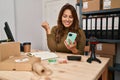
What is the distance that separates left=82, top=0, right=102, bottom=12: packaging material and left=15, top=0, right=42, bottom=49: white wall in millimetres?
1442

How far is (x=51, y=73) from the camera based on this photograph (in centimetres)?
79

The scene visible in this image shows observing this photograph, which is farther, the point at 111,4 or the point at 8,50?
the point at 111,4

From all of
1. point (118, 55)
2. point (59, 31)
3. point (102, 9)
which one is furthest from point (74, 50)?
point (118, 55)

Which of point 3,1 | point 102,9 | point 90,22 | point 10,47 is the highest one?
point 3,1

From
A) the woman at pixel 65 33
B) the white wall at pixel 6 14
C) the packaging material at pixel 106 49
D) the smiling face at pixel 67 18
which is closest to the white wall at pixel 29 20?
the white wall at pixel 6 14

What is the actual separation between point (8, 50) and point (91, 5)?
144 cm

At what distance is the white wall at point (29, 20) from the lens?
2.78m

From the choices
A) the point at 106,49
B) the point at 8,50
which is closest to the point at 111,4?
the point at 106,49

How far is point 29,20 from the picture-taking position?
3014 millimetres

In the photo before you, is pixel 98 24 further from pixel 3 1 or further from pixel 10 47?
pixel 3 1

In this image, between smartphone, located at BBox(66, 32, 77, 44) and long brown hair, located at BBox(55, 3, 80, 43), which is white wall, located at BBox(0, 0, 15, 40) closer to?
long brown hair, located at BBox(55, 3, 80, 43)

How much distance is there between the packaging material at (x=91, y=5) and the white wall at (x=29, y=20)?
144 centimetres

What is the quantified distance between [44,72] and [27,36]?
90.5 inches

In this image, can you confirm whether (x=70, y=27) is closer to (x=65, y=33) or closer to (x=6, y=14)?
(x=65, y=33)
